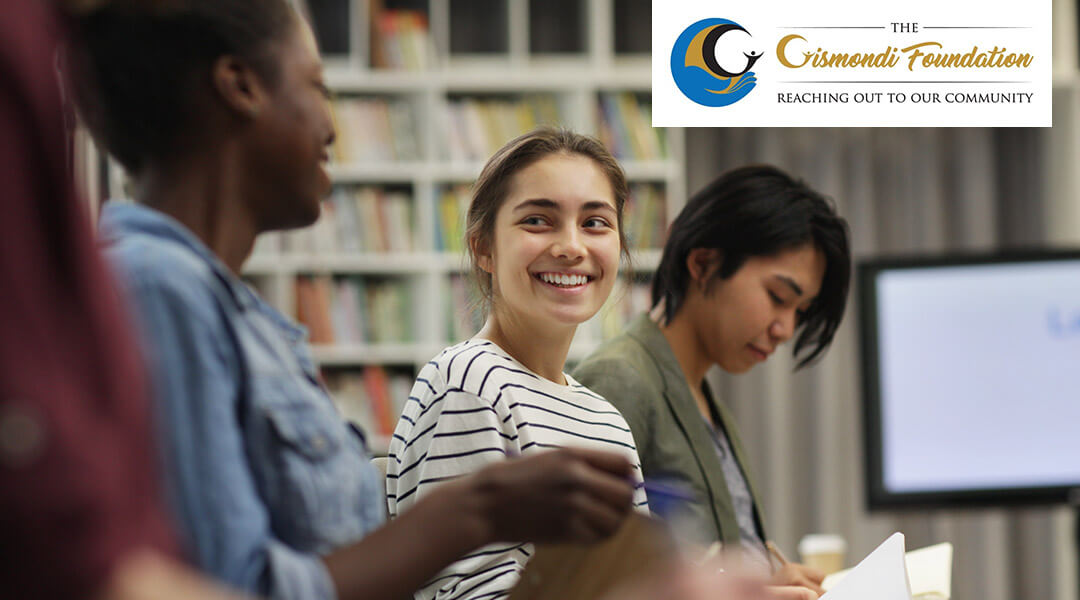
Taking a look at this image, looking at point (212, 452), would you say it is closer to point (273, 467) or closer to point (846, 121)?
point (273, 467)

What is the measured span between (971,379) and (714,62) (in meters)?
1.81

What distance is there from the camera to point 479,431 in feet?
3.08

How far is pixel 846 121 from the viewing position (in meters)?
0.96

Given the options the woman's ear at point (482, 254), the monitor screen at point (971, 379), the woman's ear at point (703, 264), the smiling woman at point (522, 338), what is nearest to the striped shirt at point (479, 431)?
the smiling woman at point (522, 338)

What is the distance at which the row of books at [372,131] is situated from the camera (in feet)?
10.9

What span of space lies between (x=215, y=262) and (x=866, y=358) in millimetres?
2095

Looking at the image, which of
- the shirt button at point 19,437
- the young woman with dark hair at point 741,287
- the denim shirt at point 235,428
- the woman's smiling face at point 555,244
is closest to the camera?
the shirt button at point 19,437

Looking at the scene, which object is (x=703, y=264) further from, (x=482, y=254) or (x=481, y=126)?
(x=481, y=126)

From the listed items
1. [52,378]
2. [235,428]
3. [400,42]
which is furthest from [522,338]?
[400,42]

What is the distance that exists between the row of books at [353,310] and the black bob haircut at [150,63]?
8.97 feet

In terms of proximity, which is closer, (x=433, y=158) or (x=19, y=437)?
(x=19, y=437)

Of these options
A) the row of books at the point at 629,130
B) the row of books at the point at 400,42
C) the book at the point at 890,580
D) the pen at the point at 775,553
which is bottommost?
the pen at the point at 775,553

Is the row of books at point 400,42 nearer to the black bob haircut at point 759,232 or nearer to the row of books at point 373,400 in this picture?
the row of books at point 373,400

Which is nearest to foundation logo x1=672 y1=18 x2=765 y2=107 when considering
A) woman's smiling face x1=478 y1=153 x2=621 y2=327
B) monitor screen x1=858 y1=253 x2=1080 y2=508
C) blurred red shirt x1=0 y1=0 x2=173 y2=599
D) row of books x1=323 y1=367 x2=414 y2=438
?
woman's smiling face x1=478 y1=153 x2=621 y2=327
